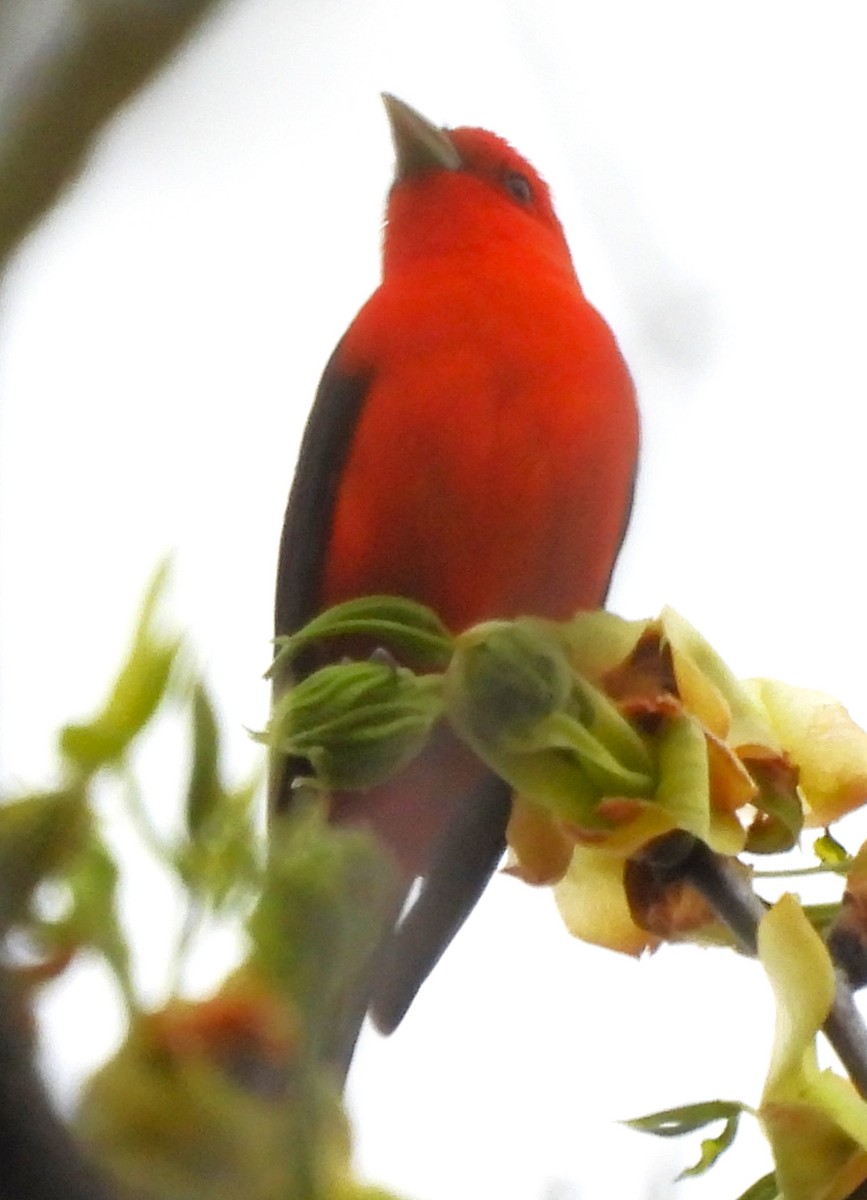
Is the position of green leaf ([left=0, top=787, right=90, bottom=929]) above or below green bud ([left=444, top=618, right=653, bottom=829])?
above

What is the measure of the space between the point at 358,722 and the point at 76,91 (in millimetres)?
165

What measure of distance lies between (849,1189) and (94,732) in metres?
0.21

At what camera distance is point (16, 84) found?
19 cm

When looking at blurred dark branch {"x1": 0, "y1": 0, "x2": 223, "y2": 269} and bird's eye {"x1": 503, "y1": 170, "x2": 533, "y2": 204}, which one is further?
bird's eye {"x1": 503, "y1": 170, "x2": 533, "y2": 204}

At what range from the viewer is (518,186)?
1.03m

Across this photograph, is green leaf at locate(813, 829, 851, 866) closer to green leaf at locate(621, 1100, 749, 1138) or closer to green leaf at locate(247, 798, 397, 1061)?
green leaf at locate(621, 1100, 749, 1138)

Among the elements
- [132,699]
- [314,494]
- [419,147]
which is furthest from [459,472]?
[132,699]

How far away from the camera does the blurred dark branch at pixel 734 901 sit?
0.35m

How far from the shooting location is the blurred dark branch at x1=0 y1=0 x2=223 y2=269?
177 mm

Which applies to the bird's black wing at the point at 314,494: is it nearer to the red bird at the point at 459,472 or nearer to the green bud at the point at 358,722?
the red bird at the point at 459,472

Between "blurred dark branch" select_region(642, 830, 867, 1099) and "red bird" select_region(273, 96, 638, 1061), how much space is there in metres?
0.19

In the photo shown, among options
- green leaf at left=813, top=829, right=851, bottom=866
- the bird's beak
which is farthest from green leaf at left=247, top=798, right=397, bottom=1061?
the bird's beak

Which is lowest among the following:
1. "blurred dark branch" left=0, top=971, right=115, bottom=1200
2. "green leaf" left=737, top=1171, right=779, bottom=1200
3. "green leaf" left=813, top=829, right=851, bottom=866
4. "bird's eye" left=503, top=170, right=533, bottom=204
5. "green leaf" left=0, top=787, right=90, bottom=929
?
"green leaf" left=737, top=1171, right=779, bottom=1200

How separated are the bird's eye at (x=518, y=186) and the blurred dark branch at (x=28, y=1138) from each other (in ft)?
3.12
